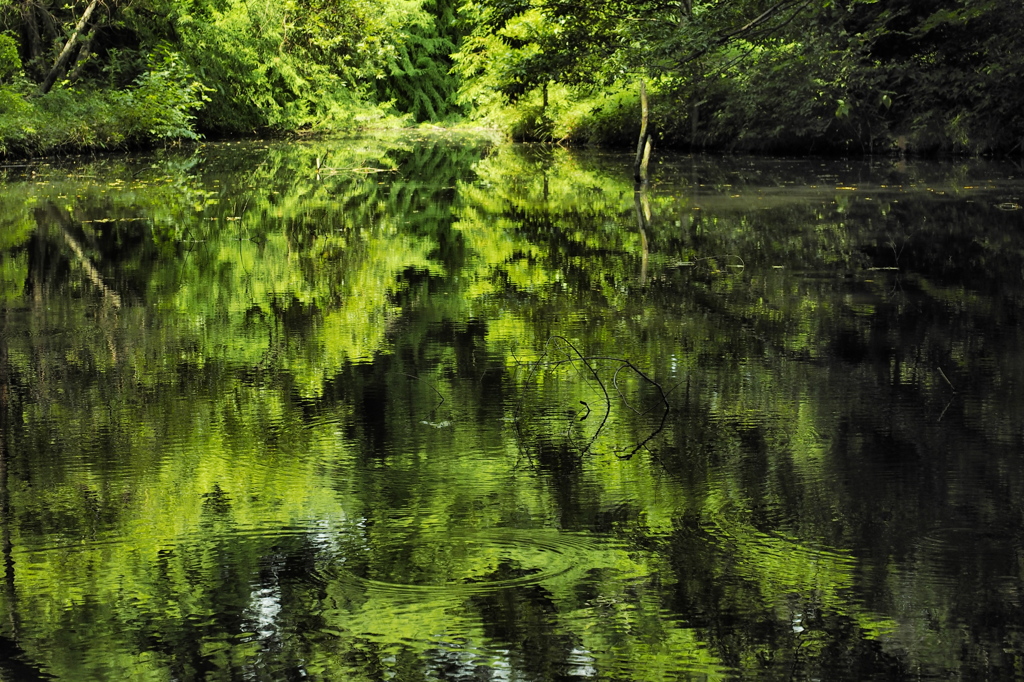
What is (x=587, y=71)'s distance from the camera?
1066 inches

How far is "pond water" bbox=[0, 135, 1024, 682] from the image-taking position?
3.49 metres

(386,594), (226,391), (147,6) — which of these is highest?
(147,6)

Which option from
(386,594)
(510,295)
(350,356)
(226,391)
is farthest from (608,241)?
(386,594)

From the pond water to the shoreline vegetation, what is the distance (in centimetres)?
1192

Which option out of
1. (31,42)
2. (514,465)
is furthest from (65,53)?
(514,465)

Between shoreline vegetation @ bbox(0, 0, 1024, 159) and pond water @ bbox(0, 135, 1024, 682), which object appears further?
shoreline vegetation @ bbox(0, 0, 1024, 159)

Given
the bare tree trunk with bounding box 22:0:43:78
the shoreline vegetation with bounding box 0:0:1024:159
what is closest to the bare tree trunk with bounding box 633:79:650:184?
the shoreline vegetation with bounding box 0:0:1024:159

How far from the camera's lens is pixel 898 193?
61.3 feet

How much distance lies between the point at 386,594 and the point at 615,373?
3084 mm

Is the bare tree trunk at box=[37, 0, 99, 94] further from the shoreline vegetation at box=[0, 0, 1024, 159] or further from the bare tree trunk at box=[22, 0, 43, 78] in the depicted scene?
→ the bare tree trunk at box=[22, 0, 43, 78]

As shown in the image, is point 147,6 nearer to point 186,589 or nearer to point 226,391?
point 226,391

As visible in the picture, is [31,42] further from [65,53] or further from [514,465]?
[514,465]

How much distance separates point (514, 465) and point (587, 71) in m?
22.9

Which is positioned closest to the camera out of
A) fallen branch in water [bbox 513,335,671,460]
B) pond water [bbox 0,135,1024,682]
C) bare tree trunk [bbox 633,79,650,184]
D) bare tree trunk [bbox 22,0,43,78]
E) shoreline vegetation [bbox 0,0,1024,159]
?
pond water [bbox 0,135,1024,682]
